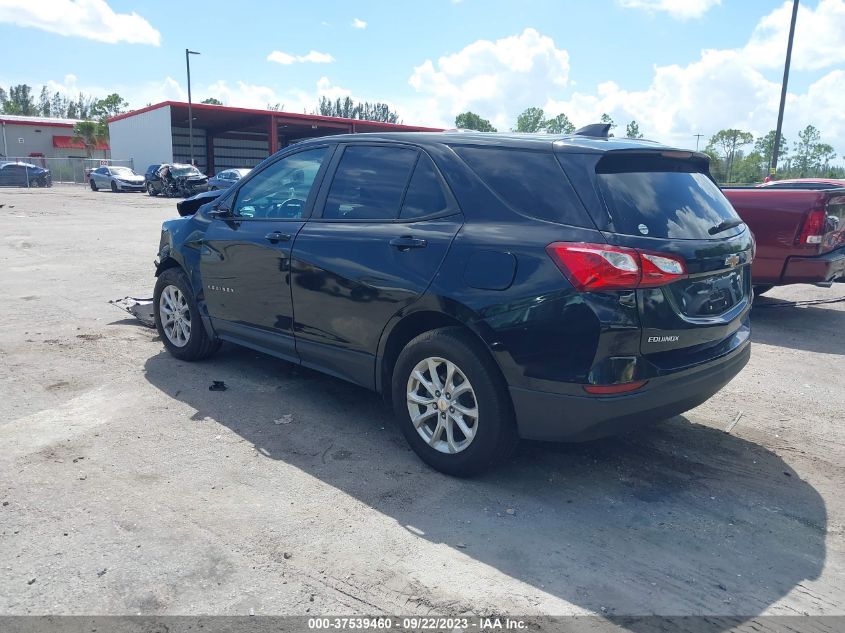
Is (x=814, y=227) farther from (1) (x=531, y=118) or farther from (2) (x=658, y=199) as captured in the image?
(1) (x=531, y=118)

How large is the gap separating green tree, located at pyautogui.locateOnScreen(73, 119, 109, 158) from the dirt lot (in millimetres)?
71379

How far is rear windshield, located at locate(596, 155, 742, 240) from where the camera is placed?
11.1 ft

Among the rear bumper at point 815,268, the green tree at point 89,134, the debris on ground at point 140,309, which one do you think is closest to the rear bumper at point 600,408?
the rear bumper at point 815,268

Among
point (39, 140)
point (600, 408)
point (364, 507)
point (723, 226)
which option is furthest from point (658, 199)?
point (39, 140)

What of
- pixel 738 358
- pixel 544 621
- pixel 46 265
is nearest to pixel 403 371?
pixel 544 621

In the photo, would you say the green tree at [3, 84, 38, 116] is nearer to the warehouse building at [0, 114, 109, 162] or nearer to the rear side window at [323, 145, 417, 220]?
the warehouse building at [0, 114, 109, 162]

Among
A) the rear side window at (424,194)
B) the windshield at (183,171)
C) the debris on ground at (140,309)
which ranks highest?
the windshield at (183,171)

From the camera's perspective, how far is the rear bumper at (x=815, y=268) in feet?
23.7

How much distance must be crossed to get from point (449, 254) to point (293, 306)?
1.39 metres

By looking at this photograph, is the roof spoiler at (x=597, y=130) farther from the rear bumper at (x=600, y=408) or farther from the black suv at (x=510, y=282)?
the rear bumper at (x=600, y=408)

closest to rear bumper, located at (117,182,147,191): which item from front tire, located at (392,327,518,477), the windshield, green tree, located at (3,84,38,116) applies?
the windshield

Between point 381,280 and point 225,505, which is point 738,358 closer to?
point 381,280

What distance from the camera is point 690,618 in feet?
8.64

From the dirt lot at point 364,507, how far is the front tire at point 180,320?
164 mm
